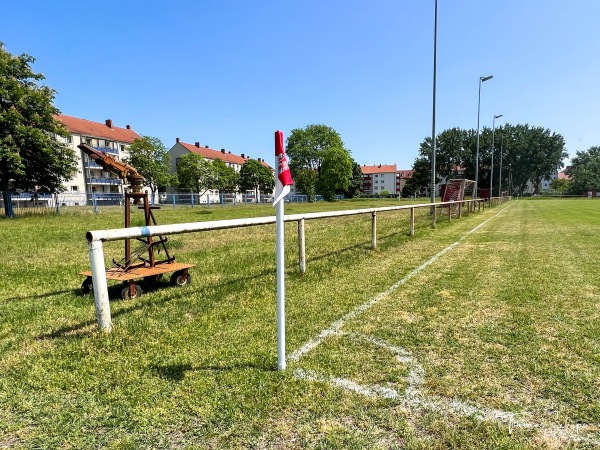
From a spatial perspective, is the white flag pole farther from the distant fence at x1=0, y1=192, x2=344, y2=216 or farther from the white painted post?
the distant fence at x1=0, y1=192, x2=344, y2=216

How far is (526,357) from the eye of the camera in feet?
9.53

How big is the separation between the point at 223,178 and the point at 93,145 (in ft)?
79.2

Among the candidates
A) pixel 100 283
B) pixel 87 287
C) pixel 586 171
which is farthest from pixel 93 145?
pixel 586 171

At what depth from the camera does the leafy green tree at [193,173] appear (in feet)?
211

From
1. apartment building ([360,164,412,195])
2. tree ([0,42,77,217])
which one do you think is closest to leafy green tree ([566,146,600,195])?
apartment building ([360,164,412,195])

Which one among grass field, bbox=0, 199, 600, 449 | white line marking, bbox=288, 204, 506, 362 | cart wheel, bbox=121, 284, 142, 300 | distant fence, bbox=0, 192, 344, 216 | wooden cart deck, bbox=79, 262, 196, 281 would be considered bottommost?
white line marking, bbox=288, 204, 506, 362

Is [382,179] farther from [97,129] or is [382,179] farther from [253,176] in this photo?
[97,129]

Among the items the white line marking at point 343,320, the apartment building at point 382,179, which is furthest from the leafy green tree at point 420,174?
the white line marking at point 343,320

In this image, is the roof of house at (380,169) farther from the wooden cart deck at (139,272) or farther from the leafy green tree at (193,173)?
the wooden cart deck at (139,272)

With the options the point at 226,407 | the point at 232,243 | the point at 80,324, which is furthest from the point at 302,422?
the point at 232,243

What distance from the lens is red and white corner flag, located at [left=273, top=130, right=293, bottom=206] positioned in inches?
101

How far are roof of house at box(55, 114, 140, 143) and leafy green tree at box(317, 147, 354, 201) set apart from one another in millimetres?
35964

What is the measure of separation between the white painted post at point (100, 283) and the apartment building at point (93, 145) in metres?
62.3

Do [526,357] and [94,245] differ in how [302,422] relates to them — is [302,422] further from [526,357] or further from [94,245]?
[94,245]
